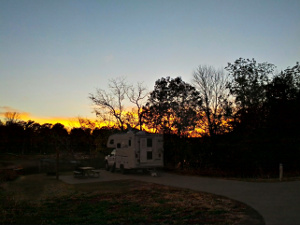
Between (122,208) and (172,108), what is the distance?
19997 mm

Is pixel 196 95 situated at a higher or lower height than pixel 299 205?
higher

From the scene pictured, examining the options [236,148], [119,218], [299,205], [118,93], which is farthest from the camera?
[118,93]

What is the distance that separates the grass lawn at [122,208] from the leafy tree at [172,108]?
49.8ft

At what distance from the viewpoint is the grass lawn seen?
6863mm

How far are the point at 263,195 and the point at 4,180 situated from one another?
13.3m

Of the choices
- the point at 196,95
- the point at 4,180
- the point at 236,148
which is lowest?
the point at 4,180

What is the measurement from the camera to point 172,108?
27.7 metres

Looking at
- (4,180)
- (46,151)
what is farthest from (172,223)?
(46,151)

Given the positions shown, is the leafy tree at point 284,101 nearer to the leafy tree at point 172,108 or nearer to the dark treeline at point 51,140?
the leafy tree at point 172,108

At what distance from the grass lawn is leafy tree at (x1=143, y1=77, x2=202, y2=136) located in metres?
15.2

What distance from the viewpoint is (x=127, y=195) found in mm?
10484

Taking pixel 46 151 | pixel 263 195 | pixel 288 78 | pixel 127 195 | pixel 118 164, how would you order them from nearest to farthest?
pixel 263 195 < pixel 127 195 < pixel 118 164 < pixel 288 78 < pixel 46 151

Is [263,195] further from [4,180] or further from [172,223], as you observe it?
[4,180]

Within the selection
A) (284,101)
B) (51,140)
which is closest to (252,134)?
(284,101)
